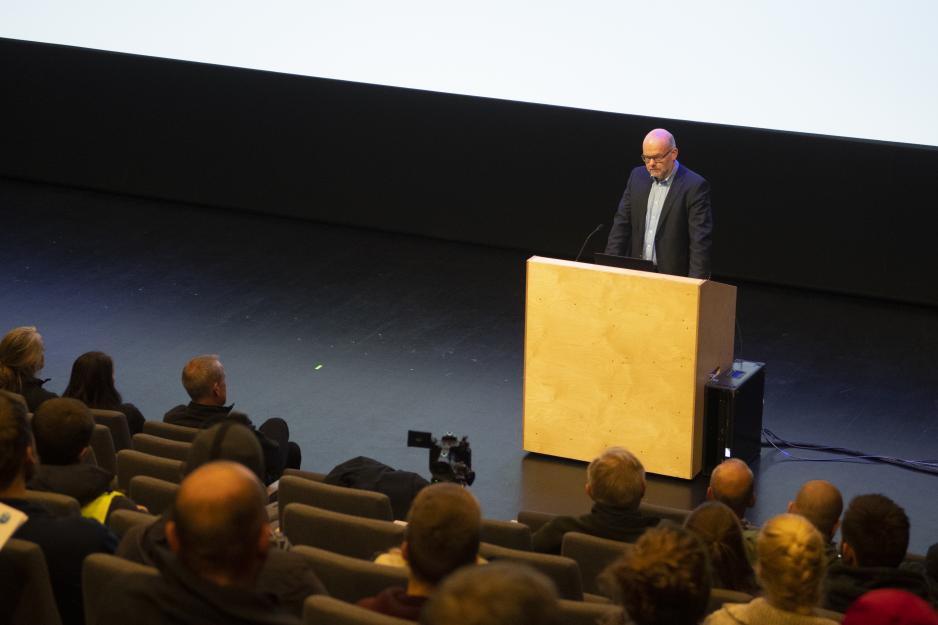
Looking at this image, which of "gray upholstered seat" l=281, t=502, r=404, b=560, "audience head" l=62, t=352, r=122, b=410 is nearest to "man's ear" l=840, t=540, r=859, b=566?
"gray upholstered seat" l=281, t=502, r=404, b=560

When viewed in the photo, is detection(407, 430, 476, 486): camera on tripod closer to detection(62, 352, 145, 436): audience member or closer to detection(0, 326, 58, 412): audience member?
detection(62, 352, 145, 436): audience member

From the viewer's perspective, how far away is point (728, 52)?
27.8ft

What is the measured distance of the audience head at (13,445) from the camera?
3.23 metres

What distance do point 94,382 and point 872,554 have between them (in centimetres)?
322

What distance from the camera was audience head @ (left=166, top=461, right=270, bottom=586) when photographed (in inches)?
93.4

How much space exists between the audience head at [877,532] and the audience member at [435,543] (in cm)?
128

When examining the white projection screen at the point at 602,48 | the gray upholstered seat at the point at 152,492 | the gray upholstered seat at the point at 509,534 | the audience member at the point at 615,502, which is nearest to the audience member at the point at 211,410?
the gray upholstered seat at the point at 152,492

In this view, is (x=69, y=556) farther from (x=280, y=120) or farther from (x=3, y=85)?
(x=3, y=85)

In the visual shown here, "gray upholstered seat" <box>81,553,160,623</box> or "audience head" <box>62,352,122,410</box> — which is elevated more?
"audience head" <box>62,352,122,410</box>

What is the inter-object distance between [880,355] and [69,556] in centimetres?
554

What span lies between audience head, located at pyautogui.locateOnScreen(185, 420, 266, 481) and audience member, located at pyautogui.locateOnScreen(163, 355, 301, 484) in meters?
1.68

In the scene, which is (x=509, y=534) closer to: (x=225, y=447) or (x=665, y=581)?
(x=225, y=447)

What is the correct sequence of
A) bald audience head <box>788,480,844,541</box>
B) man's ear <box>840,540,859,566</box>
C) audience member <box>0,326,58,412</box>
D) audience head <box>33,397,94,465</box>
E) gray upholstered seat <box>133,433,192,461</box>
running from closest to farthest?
man's ear <box>840,540,859,566</box> → audience head <box>33,397,94,465</box> → bald audience head <box>788,480,844,541</box> → gray upholstered seat <box>133,433,192,461</box> → audience member <box>0,326,58,412</box>

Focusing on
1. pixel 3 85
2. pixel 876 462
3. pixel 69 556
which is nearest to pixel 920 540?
pixel 876 462
